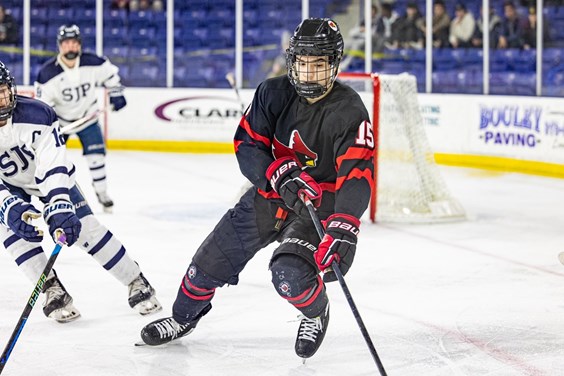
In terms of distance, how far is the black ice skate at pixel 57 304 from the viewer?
3738 mm

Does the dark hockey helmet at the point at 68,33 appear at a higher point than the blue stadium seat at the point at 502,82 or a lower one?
higher

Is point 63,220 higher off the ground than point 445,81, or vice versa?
point 445,81

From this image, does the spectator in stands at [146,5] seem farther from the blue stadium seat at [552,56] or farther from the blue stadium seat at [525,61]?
the blue stadium seat at [552,56]

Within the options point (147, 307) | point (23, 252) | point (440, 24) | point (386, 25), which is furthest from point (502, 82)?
point (23, 252)

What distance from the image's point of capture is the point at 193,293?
3275 mm

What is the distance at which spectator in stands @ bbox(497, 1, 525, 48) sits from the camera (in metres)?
8.75

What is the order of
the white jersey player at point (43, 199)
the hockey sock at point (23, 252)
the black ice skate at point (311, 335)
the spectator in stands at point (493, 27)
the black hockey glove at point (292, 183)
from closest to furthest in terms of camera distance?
the black hockey glove at point (292, 183)
the black ice skate at point (311, 335)
the white jersey player at point (43, 199)
the hockey sock at point (23, 252)
the spectator in stands at point (493, 27)

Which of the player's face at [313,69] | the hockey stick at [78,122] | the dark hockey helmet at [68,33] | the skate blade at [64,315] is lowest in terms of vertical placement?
the skate blade at [64,315]

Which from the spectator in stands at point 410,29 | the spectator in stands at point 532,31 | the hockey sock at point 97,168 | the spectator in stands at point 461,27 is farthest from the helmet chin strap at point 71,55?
the spectator in stands at point 532,31

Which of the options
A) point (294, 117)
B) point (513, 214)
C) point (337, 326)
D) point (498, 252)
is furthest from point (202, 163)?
point (294, 117)

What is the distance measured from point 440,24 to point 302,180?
6477mm

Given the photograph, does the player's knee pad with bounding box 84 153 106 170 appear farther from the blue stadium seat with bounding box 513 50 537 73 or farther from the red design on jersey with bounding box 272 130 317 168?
the blue stadium seat with bounding box 513 50 537 73

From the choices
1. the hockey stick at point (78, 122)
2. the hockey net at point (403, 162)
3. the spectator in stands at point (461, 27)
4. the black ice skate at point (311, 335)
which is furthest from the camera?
the spectator in stands at point (461, 27)

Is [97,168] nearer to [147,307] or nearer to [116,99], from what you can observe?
[116,99]
